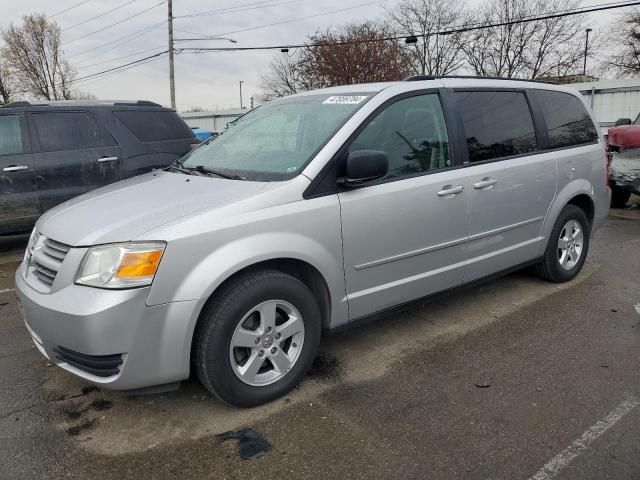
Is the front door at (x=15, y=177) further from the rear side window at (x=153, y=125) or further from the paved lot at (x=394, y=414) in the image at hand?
the paved lot at (x=394, y=414)

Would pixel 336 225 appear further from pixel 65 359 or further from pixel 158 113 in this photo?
pixel 158 113

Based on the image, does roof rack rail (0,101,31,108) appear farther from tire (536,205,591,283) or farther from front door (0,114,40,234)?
tire (536,205,591,283)

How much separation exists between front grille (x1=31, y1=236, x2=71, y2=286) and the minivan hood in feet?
0.14

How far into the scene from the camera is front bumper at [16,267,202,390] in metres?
2.42

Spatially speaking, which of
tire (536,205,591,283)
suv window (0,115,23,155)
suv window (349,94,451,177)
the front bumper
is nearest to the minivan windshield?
suv window (349,94,451,177)

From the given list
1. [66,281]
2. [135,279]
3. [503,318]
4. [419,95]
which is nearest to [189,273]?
[135,279]

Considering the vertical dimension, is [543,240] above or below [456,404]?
above

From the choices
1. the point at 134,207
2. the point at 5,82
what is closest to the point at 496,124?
the point at 134,207

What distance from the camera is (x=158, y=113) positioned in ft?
23.2

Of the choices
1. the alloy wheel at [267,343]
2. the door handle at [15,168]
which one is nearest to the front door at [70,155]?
the door handle at [15,168]

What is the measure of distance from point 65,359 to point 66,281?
0.42 metres

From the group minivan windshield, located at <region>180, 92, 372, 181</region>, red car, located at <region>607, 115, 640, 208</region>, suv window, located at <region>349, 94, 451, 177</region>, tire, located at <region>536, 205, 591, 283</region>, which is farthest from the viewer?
red car, located at <region>607, 115, 640, 208</region>

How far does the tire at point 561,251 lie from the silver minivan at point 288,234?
0.27m

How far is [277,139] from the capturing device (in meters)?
3.47
